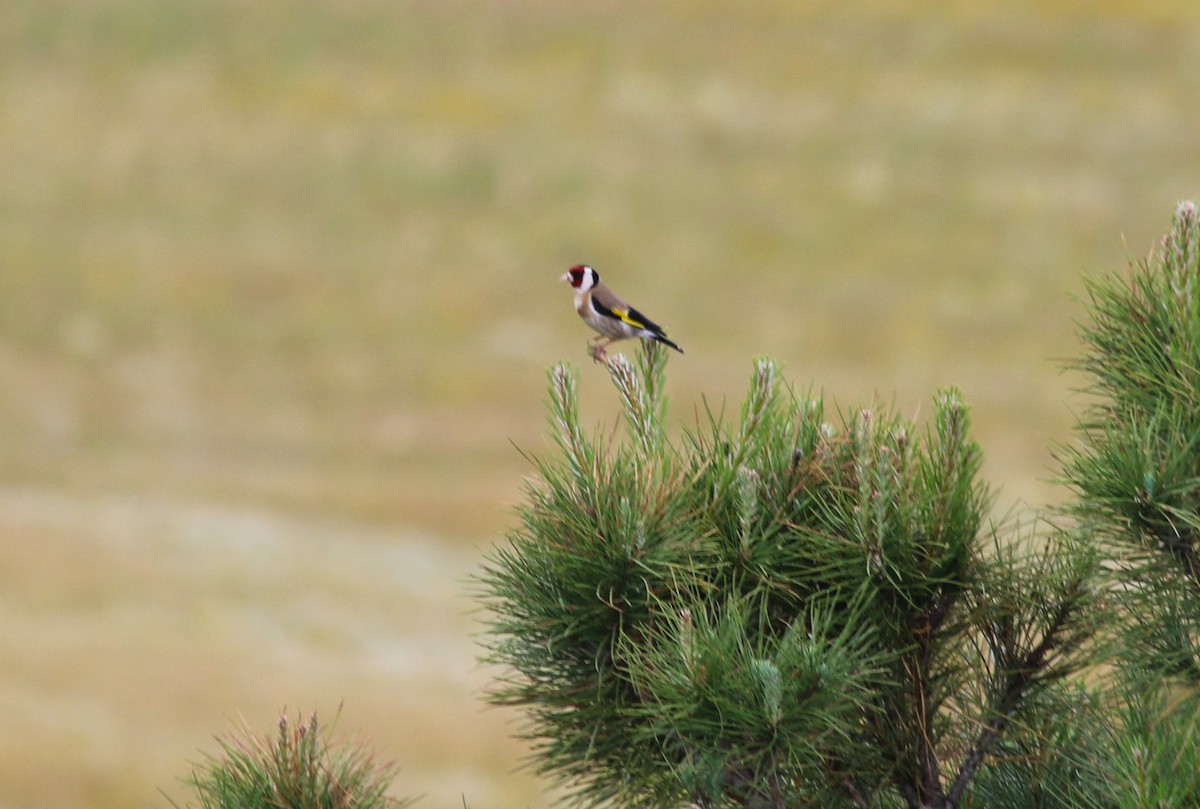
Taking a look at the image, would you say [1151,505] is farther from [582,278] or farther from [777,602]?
[582,278]

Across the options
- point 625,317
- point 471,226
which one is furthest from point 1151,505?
point 471,226

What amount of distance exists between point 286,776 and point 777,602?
1.53 meters

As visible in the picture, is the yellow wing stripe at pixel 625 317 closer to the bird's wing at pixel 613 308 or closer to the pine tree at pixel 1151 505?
the bird's wing at pixel 613 308

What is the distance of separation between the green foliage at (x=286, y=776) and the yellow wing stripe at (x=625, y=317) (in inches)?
91.5

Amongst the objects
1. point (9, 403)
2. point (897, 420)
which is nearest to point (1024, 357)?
point (9, 403)

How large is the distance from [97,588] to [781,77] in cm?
3411

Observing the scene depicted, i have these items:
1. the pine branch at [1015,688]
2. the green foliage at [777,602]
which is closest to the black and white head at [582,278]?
the green foliage at [777,602]

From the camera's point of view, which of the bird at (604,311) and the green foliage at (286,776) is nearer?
the green foliage at (286,776)

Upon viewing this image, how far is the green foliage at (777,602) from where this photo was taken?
3.39 meters

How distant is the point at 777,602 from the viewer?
3.70 m

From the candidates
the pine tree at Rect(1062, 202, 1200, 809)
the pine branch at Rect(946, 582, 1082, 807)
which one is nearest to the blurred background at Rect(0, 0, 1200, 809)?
the pine branch at Rect(946, 582, 1082, 807)

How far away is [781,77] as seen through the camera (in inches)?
2012

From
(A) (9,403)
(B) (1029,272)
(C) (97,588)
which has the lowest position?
(C) (97,588)

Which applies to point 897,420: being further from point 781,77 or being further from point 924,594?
point 781,77
